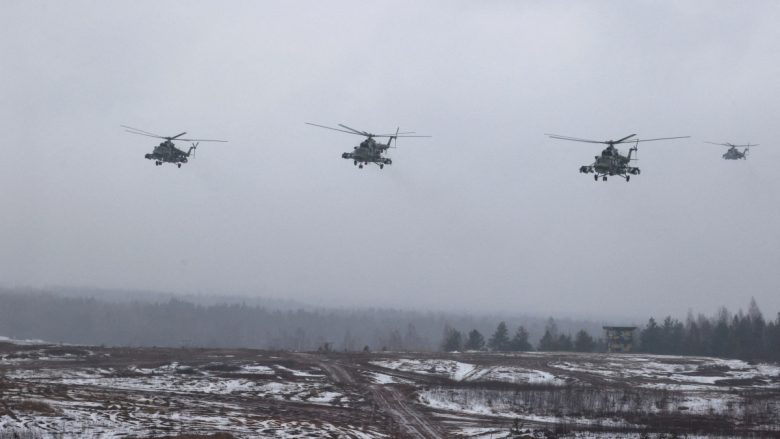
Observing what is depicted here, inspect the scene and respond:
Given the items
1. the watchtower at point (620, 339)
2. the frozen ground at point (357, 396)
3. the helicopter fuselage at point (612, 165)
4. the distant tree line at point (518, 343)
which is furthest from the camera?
the distant tree line at point (518, 343)

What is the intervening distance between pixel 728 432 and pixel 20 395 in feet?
134

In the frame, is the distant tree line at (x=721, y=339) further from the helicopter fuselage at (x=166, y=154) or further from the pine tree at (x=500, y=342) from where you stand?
the helicopter fuselage at (x=166, y=154)

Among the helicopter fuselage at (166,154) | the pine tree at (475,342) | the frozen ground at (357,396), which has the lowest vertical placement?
the frozen ground at (357,396)

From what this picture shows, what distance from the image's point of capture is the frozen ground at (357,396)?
34.9m

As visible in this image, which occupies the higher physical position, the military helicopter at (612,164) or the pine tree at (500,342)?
the military helicopter at (612,164)

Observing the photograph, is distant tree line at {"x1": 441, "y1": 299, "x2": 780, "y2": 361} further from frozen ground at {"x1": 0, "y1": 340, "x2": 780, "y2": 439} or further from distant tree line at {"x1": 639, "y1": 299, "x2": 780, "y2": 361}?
frozen ground at {"x1": 0, "y1": 340, "x2": 780, "y2": 439}

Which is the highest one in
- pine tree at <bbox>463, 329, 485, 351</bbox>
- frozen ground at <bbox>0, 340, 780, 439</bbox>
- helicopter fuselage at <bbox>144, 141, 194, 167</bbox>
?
helicopter fuselage at <bbox>144, 141, 194, 167</bbox>

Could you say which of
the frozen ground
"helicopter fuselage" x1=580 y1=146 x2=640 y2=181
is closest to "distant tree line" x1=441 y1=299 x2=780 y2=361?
the frozen ground

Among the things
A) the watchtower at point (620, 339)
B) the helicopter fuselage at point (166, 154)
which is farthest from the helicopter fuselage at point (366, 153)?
the watchtower at point (620, 339)

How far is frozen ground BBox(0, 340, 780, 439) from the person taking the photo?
115ft

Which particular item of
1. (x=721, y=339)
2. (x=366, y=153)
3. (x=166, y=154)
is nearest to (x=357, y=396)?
(x=366, y=153)

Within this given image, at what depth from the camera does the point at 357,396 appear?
4647 centimetres

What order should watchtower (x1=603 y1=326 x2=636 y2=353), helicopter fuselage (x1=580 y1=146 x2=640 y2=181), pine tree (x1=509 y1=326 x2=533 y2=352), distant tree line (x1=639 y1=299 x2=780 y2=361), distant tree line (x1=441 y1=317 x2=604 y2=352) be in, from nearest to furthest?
1. helicopter fuselage (x1=580 y1=146 x2=640 y2=181)
2. distant tree line (x1=639 y1=299 x2=780 y2=361)
3. watchtower (x1=603 y1=326 x2=636 y2=353)
4. pine tree (x1=509 y1=326 x2=533 y2=352)
5. distant tree line (x1=441 y1=317 x2=604 y2=352)

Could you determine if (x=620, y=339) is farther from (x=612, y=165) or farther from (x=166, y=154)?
(x=166, y=154)
